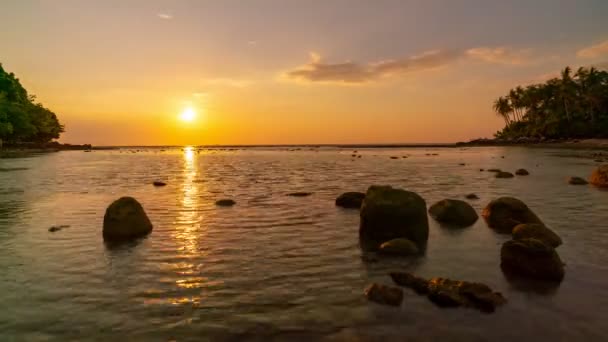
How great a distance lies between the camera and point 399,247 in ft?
36.5

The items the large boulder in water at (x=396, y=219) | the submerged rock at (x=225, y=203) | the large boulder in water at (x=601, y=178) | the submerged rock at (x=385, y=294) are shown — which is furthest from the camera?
the large boulder in water at (x=601, y=178)

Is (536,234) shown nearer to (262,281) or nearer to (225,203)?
(262,281)

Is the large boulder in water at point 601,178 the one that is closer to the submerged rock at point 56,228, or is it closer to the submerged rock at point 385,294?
the submerged rock at point 385,294

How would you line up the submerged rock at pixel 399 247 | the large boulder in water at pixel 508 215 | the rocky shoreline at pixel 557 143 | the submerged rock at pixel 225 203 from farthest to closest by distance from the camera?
1. the rocky shoreline at pixel 557 143
2. the submerged rock at pixel 225 203
3. the large boulder in water at pixel 508 215
4. the submerged rock at pixel 399 247

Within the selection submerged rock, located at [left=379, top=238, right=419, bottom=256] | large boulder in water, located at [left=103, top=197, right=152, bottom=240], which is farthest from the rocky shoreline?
large boulder in water, located at [left=103, top=197, right=152, bottom=240]

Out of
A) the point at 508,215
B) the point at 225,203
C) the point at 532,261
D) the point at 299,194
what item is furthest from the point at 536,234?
the point at 299,194

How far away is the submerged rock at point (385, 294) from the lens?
299 inches

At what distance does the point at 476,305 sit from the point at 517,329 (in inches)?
36.4

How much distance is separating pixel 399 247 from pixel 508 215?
5.51m

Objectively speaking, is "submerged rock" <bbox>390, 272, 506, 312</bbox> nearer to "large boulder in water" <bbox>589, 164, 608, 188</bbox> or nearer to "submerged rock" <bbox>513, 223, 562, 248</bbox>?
"submerged rock" <bbox>513, 223, 562, 248</bbox>

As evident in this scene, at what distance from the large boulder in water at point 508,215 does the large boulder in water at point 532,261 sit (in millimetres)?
4477

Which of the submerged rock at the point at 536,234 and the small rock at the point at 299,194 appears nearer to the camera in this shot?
the submerged rock at the point at 536,234

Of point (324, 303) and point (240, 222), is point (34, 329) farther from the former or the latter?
point (240, 222)

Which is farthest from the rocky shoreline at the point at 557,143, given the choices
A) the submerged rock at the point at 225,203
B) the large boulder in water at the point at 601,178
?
the submerged rock at the point at 225,203
